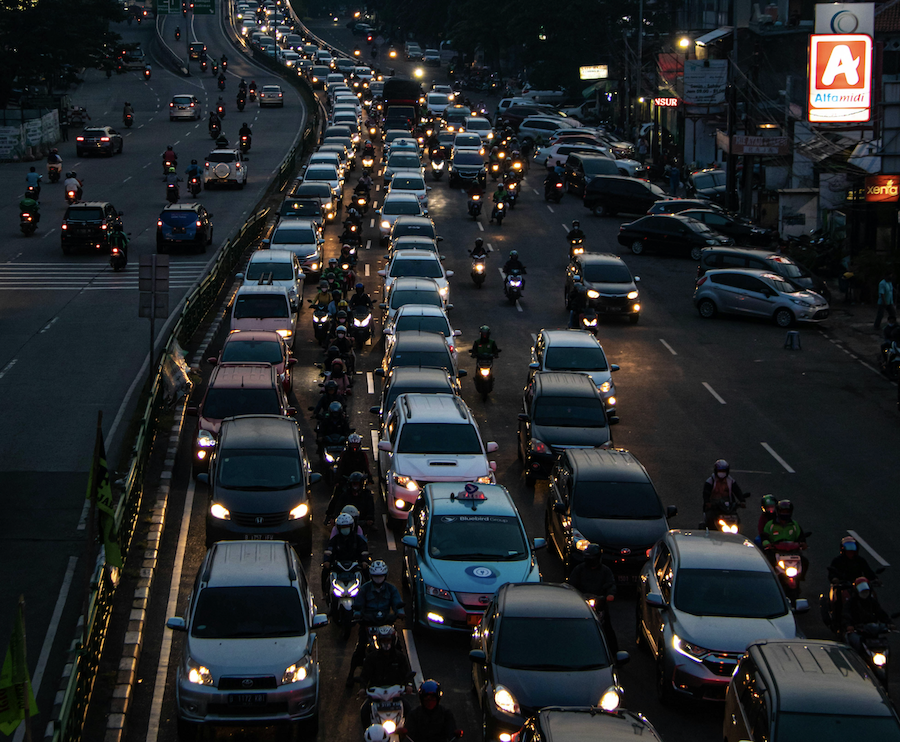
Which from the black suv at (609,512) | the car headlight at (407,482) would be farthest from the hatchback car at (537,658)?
the car headlight at (407,482)

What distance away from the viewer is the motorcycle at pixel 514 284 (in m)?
37.8

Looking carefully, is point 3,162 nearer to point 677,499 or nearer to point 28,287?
point 28,287

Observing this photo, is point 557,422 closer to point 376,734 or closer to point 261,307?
point 261,307

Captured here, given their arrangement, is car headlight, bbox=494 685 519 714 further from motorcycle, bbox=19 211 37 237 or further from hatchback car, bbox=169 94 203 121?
hatchback car, bbox=169 94 203 121

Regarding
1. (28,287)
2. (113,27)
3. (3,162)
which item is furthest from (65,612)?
(113,27)

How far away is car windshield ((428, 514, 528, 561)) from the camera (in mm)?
16406

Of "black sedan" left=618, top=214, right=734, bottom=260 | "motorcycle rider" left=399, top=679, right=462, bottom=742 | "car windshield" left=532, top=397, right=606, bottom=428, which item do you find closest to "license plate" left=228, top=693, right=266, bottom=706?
"motorcycle rider" left=399, top=679, right=462, bottom=742

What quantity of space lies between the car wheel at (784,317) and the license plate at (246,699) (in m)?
26.3

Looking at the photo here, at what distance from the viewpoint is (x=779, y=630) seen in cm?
1450

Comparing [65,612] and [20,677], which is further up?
[20,677]

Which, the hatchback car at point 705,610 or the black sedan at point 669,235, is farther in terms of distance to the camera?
the black sedan at point 669,235

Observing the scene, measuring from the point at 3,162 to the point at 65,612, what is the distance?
2093 inches

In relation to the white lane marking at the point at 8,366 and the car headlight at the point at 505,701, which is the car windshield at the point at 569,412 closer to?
the car headlight at the point at 505,701

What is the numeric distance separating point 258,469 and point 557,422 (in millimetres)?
6196
